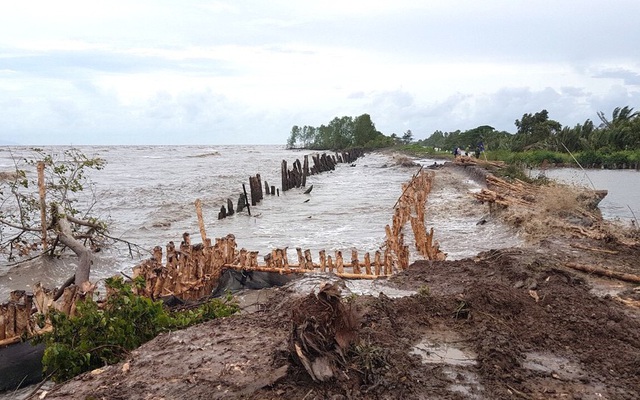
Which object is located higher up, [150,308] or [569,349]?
[150,308]

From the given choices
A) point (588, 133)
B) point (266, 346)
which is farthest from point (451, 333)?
point (588, 133)

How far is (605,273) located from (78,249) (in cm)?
803

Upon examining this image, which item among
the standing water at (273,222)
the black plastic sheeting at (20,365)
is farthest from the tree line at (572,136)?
the black plastic sheeting at (20,365)

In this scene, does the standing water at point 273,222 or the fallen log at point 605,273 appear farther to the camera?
the standing water at point 273,222

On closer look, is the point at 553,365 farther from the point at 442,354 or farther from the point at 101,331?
the point at 101,331

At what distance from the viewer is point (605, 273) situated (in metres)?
7.40

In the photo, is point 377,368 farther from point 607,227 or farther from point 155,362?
point 607,227

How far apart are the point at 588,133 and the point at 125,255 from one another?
37.2 meters

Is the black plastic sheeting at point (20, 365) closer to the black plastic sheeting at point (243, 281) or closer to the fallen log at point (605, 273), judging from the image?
the black plastic sheeting at point (243, 281)

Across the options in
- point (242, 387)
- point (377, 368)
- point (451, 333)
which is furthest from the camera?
point (451, 333)

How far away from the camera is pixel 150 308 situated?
5090 millimetres

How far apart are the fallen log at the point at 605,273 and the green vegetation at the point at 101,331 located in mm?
6105

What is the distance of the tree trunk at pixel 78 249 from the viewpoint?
671 centimetres

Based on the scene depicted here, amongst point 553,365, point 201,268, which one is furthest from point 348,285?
point 553,365
